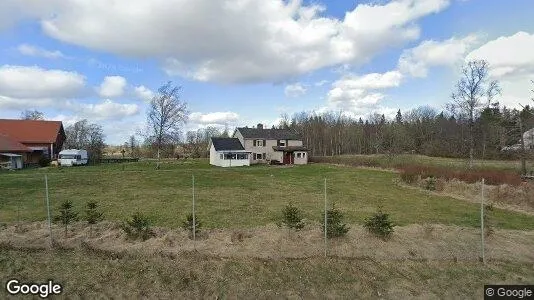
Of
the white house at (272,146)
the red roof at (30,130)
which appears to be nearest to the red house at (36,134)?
the red roof at (30,130)

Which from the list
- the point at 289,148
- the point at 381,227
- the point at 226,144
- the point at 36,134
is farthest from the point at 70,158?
the point at 381,227

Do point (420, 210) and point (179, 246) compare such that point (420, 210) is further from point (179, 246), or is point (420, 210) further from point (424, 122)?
point (424, 122)

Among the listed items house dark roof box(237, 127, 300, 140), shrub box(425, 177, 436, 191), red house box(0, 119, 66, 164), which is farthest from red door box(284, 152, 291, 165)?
red house box(0, 119, 66, 164)

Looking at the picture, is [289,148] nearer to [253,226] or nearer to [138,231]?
[253,226]

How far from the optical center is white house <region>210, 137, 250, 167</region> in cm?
5097

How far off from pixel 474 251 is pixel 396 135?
8016 cm

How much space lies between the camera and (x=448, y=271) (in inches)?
304

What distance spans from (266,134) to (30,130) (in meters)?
38.9

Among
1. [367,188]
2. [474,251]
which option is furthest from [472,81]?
[474,251]

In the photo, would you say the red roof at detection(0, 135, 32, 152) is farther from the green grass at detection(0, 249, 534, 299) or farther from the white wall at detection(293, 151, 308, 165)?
the green grass at detection(0, 249, 534, 299)
